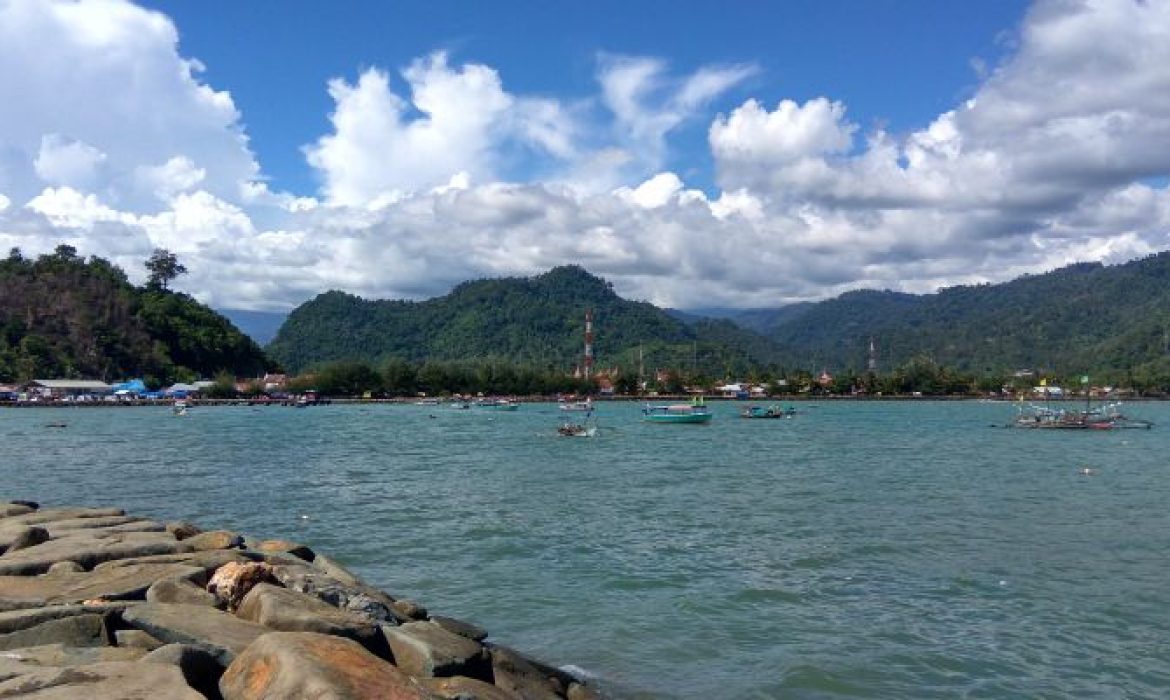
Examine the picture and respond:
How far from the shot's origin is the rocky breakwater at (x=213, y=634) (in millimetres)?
7645

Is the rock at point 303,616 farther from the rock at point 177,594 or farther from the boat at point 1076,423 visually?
the boat at point 1076,423

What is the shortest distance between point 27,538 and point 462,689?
10212mm

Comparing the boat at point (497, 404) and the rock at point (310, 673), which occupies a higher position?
the rock at point (310, 673)

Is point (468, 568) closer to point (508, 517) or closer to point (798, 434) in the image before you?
point (508, 517)

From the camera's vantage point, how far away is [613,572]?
20547 mm

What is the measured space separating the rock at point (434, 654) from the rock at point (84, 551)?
611cm

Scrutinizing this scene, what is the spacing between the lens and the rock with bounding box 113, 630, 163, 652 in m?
9.39

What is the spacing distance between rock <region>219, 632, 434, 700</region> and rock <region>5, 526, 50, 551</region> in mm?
9346

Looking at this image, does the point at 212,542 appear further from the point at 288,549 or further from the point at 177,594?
the point at 177,594

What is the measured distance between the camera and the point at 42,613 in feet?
33.2

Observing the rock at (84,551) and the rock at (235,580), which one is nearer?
the rock at (235,580)

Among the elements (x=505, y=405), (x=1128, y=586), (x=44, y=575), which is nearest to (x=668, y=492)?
(x=1128, y=586)

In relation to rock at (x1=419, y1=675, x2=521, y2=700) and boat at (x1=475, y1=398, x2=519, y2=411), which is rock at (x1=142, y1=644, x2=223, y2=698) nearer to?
rock at (x1=419, y1=675, x2=521, y2=700)

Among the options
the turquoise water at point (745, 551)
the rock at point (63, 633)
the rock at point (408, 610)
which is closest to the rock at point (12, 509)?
the turquoise water at point (745, 551)
